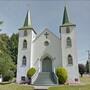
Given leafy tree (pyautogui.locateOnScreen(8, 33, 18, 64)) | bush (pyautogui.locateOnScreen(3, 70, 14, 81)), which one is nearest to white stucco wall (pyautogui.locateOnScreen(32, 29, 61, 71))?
bush (pyautogui.locateOnScreen(3, 70, 14, 81))

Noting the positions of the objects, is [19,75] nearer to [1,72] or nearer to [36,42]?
[1,72]

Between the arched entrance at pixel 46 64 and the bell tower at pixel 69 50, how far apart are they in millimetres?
2857

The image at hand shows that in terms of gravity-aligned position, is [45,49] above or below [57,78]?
above

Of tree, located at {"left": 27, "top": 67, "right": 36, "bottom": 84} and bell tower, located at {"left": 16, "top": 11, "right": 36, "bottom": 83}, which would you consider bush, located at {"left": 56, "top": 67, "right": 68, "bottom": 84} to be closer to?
tree, located at {"left": 27, "top": 67, "right": 36, "bottom": 84}

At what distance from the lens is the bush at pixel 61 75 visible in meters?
28.9

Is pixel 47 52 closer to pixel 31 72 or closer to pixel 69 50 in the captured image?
pixel 69 50

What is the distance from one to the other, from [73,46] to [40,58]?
22.0 feet

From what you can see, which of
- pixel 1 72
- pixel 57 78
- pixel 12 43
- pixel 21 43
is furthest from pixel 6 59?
pixel 12 43

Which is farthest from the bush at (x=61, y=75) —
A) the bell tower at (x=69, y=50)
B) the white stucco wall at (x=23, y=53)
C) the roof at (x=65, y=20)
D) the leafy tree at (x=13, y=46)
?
the leafy tree at (x=13, y=46)

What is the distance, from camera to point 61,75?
1144 inches

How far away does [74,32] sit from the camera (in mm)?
32375

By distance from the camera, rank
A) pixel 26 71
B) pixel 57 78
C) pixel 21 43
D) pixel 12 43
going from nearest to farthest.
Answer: pixel 57 78, pixel 26 71, pixel 21 43, pixel 12 43

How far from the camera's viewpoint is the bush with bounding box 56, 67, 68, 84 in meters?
28.9

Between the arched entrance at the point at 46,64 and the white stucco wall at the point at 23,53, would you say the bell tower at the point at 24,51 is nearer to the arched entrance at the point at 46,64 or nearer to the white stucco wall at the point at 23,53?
the white stucco wall at the point at 23,53
